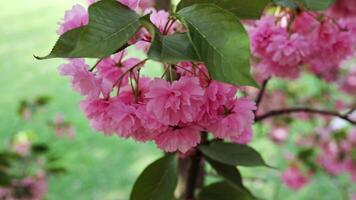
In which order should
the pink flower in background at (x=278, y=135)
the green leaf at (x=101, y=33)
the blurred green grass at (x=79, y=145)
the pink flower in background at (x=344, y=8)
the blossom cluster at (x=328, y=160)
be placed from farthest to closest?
1. the blurred green grass at (x=79, y=145)
2. the pink flower in background at (x=278, y=135)
3. the blossom cluster at (x=328, y=160)
4. the pink flower in background at (x=344, y=8)
5. the green leaf at (x=101, y=33)

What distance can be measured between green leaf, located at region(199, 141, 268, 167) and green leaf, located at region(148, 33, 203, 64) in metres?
0.29

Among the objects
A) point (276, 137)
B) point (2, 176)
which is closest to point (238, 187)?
point (2, 176)

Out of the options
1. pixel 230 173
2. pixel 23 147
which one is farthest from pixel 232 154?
pixel 23 147

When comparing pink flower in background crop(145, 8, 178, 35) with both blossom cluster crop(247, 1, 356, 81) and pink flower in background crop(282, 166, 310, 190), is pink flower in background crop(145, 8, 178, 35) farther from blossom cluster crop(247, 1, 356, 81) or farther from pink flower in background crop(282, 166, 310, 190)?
pink flower in background crop(282, 166, 310, 190)

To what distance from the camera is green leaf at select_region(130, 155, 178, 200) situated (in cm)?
63

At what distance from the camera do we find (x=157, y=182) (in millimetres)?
642

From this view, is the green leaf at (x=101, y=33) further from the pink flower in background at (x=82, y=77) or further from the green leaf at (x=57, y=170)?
the green leaf at (x=57, y=170)

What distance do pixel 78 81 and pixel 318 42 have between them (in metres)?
0.40

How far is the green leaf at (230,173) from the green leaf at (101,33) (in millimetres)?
348

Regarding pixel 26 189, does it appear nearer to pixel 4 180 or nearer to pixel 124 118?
pixel 4 180

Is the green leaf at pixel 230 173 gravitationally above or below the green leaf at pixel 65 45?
below

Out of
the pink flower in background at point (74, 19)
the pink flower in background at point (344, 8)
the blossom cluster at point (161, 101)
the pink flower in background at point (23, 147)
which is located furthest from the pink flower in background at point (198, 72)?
the pink flower in background at point (23, 147)

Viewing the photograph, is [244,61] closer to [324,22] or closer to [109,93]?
[109,93]

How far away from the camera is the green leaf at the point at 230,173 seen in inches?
29.0
